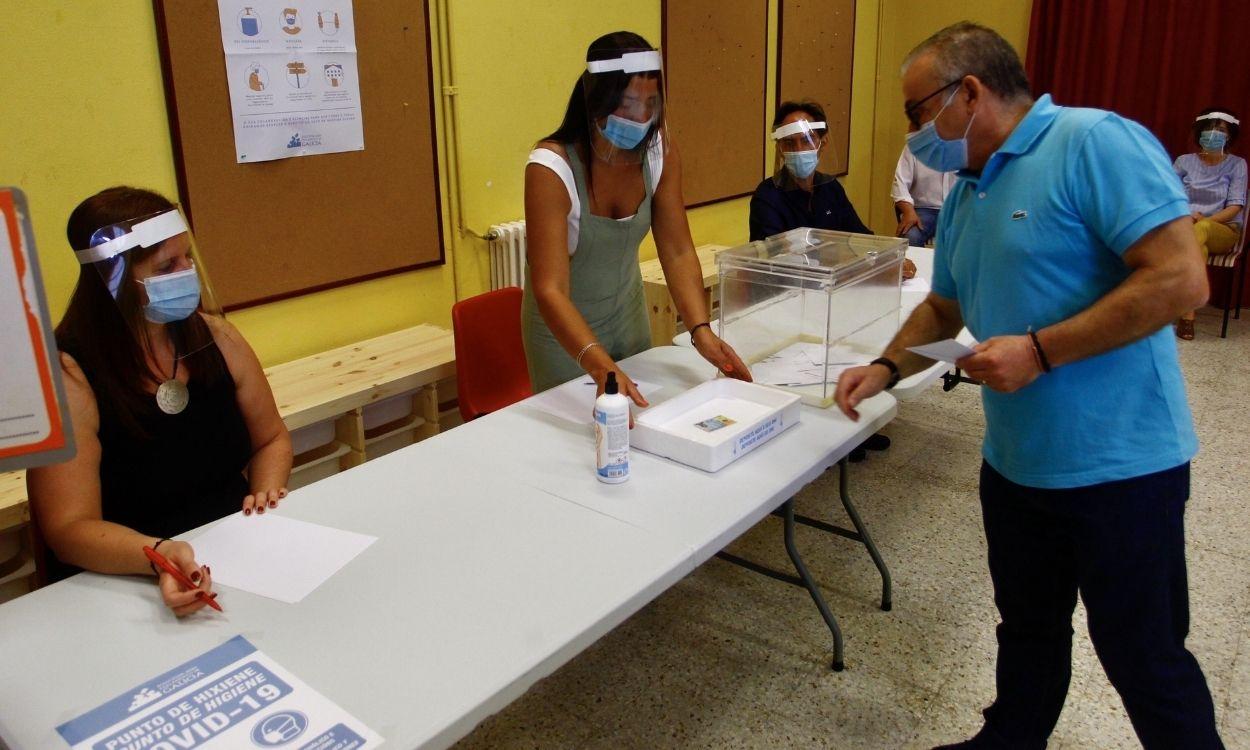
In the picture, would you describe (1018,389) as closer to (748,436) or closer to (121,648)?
(748,436)

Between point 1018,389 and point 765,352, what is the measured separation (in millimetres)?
996

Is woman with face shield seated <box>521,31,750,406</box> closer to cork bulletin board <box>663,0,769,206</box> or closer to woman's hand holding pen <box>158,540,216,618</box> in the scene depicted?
woman's hand holding pen <box>158,540,216,618</box>

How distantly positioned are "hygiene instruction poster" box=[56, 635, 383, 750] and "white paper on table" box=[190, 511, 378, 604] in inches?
7.6

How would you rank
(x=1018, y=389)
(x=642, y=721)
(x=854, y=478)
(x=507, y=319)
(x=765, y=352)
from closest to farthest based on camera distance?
(x=1018, y=389) < (x=642, y=721) < (x=765, y=352) < (x=507, y=319) < (x=854, y=478)

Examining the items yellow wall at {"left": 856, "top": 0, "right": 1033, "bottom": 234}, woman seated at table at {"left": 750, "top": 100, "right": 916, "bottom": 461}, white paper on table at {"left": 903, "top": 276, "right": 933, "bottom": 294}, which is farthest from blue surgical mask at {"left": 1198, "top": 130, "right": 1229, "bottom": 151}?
white paper on table at {"left": 903, "top": 276, "right": 933, "bottom": 294}

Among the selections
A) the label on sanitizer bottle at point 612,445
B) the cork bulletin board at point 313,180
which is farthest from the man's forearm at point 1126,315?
the cork bulletin board at point 313,180

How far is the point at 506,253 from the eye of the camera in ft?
12.3

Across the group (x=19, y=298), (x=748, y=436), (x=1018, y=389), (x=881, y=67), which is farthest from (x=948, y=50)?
(x=881, y=67)

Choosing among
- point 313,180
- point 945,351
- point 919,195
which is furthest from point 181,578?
point 919,195

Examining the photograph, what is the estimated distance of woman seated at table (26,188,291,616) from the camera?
1.51 metres

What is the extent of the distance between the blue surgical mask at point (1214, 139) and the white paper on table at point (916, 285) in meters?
2.95

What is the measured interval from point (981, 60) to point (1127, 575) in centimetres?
86

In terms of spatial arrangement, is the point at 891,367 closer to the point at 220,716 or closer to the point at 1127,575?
the point at 1127,575

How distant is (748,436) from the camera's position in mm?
1845
